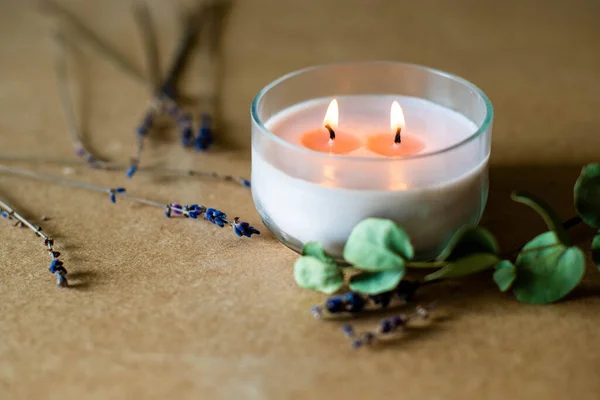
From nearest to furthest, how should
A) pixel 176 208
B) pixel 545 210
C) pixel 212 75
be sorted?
pixel 545 210 < pixel 176 208 < pixel 212 75

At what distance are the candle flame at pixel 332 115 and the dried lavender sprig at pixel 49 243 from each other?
299 mm

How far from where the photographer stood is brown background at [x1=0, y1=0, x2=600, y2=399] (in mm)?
596

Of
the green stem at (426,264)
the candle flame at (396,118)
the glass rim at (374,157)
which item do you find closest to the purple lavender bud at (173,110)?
the glass rim at (374,157)

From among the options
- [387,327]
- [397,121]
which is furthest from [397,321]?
[397,121]

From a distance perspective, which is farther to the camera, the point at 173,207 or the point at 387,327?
the point at 173,207

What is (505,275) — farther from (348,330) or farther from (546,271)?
(348,330)

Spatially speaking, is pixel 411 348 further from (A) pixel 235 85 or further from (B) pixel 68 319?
(A) pixel 235 85

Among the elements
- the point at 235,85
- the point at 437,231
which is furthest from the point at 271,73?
the point at 437,231

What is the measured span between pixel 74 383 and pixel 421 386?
28cm

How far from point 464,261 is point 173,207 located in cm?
34

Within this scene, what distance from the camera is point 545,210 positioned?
→ 2.00 ft

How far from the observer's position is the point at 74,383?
1.95 feet

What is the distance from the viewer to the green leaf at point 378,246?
0.63 meters

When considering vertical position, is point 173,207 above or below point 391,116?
below
